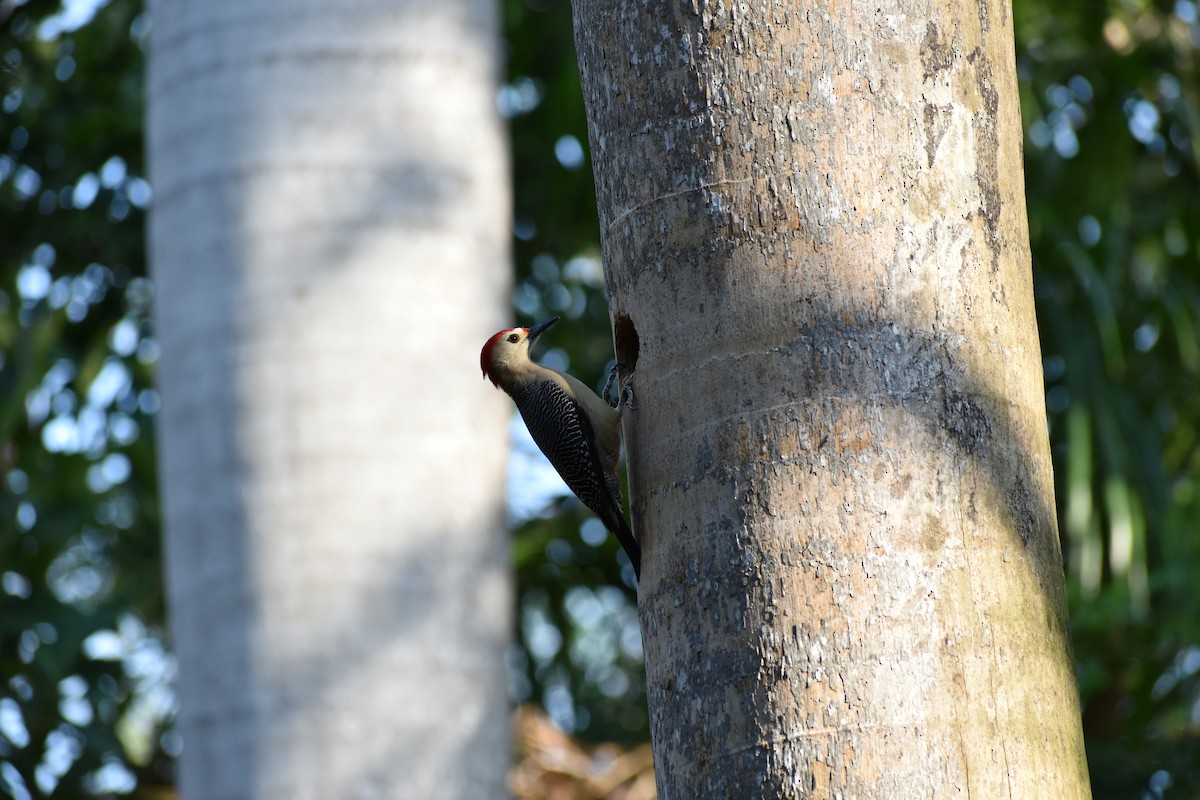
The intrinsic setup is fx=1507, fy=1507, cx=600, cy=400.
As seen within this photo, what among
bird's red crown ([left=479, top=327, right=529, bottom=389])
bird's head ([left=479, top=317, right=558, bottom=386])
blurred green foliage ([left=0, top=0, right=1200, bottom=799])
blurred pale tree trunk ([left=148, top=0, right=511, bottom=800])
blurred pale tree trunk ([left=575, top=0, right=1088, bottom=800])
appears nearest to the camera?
blurred pale tree trunk ([left=575, top=0, right=1088, bottom=800])

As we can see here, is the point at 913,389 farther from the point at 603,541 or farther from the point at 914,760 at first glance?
the point at 603,541

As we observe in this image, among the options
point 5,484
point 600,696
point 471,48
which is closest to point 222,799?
point 471,48

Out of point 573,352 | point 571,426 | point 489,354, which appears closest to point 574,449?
point 571,426

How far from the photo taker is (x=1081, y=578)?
19.3 ft

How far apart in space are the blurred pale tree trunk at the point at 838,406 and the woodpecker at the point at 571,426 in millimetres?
1420

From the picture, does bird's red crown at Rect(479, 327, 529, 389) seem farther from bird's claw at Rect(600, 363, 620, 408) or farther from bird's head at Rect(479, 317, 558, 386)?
bird's claw at Rect(600, 363, 620, 408)

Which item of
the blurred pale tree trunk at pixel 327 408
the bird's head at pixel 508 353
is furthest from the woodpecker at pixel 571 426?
the blurred pale tree trunk at pixel 327 408

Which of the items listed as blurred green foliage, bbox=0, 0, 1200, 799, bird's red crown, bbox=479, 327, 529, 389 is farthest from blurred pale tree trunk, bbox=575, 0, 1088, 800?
blurred green foliage, bbox=0, 0, 1200, 799

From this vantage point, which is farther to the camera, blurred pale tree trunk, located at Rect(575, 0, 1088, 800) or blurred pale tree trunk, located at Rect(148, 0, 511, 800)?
blurred pale tree trunk, located at Rect(148, 0, 511, 800)

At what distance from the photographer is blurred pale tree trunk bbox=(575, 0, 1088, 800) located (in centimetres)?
160

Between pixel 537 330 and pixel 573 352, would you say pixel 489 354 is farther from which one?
pixel 573 352

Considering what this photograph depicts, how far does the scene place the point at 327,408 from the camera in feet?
12.2

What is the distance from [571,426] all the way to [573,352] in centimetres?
399

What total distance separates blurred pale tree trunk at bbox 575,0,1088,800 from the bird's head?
1994mm
